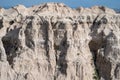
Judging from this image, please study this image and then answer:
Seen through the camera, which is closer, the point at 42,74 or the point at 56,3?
the point at 42,74

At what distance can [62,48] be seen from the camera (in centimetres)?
5216

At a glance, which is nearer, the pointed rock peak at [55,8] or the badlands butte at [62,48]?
the badlands butte at [62,48]

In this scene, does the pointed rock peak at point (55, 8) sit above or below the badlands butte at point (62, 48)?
above

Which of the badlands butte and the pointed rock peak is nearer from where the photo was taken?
the badlands butte

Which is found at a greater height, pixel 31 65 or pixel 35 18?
pixel 35 18

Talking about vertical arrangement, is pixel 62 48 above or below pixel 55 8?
below

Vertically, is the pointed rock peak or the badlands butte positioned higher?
the pointed rock peak

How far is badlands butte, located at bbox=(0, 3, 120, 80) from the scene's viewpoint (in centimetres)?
5144

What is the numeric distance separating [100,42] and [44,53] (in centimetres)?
447

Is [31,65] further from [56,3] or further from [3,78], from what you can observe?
[56,3]

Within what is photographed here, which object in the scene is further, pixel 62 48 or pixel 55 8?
pixel 55 8

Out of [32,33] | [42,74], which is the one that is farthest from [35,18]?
[42,74]

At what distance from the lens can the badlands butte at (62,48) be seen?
51438 millimetres

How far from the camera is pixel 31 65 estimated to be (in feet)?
170
